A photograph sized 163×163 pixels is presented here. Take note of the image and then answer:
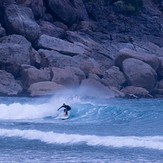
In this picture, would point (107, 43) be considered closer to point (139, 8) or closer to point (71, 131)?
point (139, 8)

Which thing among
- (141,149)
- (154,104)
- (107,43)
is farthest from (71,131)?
(107,43)

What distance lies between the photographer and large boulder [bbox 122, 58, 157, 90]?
176 feet

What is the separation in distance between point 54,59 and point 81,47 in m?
4.91

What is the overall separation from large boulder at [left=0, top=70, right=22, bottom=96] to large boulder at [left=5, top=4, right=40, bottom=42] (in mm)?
6196

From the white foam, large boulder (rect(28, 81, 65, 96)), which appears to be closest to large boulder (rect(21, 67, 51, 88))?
large boulder (rect(28, 81, 65, 96))

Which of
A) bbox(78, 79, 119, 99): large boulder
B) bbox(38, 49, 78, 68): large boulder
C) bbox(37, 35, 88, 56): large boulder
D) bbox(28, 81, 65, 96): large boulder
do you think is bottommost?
bbox(28, 81, 65, 96): large boulder

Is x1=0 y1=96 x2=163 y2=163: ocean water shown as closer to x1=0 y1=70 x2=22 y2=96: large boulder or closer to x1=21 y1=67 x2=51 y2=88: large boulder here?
x1=0 y1=70 x2=22 y2=96: large boulder

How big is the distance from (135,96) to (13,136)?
79.6 ft

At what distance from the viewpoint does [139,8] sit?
68.4m

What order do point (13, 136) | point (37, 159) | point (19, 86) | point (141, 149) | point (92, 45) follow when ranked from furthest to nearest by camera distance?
point (92, 45) < point (19, 86) < point (13, 136) < point (141, 149) < point (37, 159)

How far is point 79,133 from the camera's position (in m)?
29.1

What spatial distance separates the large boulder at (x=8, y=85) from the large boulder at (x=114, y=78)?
6.60m

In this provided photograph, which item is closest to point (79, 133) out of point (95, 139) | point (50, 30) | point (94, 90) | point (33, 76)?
point (95, 139)

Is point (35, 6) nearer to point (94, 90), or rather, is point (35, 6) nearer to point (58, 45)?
point (58, 45)
